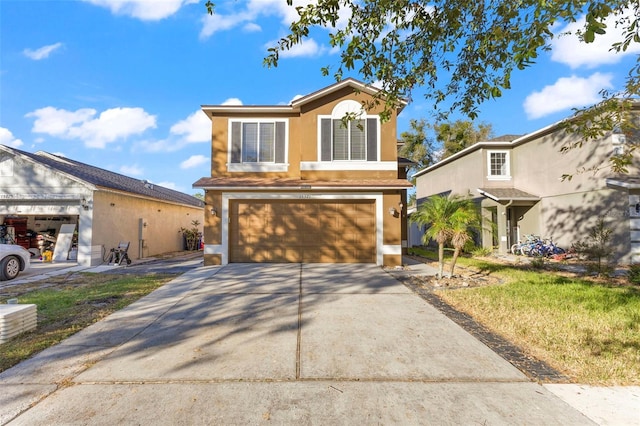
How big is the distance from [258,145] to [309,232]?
4067mm

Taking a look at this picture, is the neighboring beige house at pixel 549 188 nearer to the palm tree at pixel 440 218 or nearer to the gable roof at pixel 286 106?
the palm tree at pixel 440 218

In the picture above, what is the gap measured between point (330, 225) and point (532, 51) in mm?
8369

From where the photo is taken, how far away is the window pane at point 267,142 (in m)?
11.8

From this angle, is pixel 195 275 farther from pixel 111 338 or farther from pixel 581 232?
pixel 581 232

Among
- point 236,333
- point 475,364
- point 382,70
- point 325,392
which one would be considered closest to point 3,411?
point 236,333

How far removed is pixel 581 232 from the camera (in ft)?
42.1

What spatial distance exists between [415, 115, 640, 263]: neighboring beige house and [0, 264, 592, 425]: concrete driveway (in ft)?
24.3

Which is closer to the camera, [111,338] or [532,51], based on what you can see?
[532,51]

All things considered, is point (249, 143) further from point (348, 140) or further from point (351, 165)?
point (351, 165)

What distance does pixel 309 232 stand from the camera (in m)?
11.2

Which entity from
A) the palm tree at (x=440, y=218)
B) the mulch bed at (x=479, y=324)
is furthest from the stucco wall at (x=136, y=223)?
the palm tree at (x=440, y=218)

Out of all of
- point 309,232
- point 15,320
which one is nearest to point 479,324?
point 309,232

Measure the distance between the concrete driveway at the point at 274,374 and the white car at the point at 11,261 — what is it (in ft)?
20.8

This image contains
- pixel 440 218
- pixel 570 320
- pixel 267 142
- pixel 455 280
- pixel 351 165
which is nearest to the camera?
pixel 570 320
